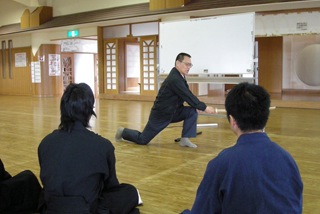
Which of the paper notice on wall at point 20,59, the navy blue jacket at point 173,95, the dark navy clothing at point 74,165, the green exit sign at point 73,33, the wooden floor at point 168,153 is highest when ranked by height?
the green exit sign at point 73,33

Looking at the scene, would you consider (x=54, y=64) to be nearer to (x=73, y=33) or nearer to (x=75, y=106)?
(x=73, y=33)

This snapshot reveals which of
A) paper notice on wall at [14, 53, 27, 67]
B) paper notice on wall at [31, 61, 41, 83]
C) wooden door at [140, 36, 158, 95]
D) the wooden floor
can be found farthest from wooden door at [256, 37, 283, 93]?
paper notice on wall at [14, 53, 27, 67]

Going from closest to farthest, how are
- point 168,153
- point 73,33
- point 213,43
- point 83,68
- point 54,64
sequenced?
point 168,153 < point 213,43 < point 73,33 < point 54,64 < point 83,68

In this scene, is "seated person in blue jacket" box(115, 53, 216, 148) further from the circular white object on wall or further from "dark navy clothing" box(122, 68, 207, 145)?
the circular white object on wall

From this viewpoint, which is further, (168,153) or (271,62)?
(271,62)

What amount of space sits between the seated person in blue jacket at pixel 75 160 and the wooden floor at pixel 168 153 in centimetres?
77

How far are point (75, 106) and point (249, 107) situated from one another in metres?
0.92

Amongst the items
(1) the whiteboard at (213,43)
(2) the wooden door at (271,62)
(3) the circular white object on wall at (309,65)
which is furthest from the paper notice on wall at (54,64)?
(3) the circular white object on wall at (309,65)

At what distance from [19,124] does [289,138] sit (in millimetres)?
4487

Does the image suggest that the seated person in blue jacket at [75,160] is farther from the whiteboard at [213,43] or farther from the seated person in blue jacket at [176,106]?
the whiteboard at [213,43]

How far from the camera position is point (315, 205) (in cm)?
254

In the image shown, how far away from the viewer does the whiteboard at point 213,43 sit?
586 centimetres

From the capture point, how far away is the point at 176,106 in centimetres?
442

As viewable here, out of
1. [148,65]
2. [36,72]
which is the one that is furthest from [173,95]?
[36,72]
